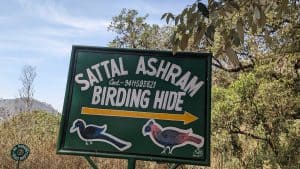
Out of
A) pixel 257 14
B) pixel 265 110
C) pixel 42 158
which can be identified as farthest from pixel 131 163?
pixel 265 110

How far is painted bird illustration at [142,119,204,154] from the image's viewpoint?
3.66m

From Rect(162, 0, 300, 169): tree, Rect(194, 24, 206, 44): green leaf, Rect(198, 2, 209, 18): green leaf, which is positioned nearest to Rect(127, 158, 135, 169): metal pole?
Rect(194, 24, 206, 44): green leaf

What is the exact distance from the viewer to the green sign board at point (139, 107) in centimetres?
369

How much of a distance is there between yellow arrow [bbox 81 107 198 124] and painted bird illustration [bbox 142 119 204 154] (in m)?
0.06

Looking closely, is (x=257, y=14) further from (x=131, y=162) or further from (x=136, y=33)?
(x=136, y=33)

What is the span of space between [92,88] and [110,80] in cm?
18

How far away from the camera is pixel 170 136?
3691 mm

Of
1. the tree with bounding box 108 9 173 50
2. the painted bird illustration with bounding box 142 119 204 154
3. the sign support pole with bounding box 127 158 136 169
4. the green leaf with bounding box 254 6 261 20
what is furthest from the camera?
the tree with bounding box 108 9 173 50

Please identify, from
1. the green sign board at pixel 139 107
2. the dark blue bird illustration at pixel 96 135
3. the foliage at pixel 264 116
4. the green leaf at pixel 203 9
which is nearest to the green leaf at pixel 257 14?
the green leaf at pixel 203 9

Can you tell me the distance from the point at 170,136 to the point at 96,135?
664 millimetres

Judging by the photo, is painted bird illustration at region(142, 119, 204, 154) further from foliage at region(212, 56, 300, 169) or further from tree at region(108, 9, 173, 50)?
tree at region(108, 9, 173, 50)

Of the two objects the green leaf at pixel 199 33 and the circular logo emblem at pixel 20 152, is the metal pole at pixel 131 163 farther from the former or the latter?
the circular logo emblem at pixel 20 152

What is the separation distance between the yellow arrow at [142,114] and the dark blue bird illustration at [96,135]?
0.37ft

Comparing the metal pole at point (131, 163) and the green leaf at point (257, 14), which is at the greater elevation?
the green leaf at point (257, 14)
